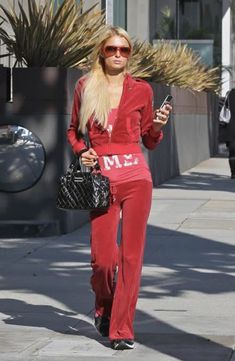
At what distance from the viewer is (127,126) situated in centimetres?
690

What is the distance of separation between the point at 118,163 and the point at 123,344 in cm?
115

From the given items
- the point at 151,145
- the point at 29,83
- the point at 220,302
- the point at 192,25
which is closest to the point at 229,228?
the point at 29,83

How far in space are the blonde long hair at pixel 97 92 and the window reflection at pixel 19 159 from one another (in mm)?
5172

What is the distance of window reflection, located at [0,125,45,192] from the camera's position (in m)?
12.1

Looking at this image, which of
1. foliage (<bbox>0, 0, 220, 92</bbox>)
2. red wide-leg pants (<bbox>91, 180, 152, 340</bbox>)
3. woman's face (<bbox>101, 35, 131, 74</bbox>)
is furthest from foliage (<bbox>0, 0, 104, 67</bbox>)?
red wide-leg pants (<bbox>91, 180, 152, 340</bbox>)

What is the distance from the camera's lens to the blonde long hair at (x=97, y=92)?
6.87 m

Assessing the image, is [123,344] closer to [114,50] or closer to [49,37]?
[114,50]

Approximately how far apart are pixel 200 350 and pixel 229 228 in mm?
6205

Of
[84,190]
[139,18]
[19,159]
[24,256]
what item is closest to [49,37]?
[19,159]

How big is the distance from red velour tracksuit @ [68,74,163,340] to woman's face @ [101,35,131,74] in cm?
16

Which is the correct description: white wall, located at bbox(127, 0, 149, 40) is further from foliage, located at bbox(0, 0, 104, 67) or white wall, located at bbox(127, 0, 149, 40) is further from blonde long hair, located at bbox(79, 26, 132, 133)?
blonde long hair, located at bbox(79, 26, 132, 133)

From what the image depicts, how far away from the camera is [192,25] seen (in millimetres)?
41844

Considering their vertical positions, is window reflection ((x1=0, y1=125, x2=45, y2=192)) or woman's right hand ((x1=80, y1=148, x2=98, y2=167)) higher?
woman's right hand ((x1=80, y1=148, x2=98, y2=167))

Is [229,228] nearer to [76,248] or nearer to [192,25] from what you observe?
[76,248]
